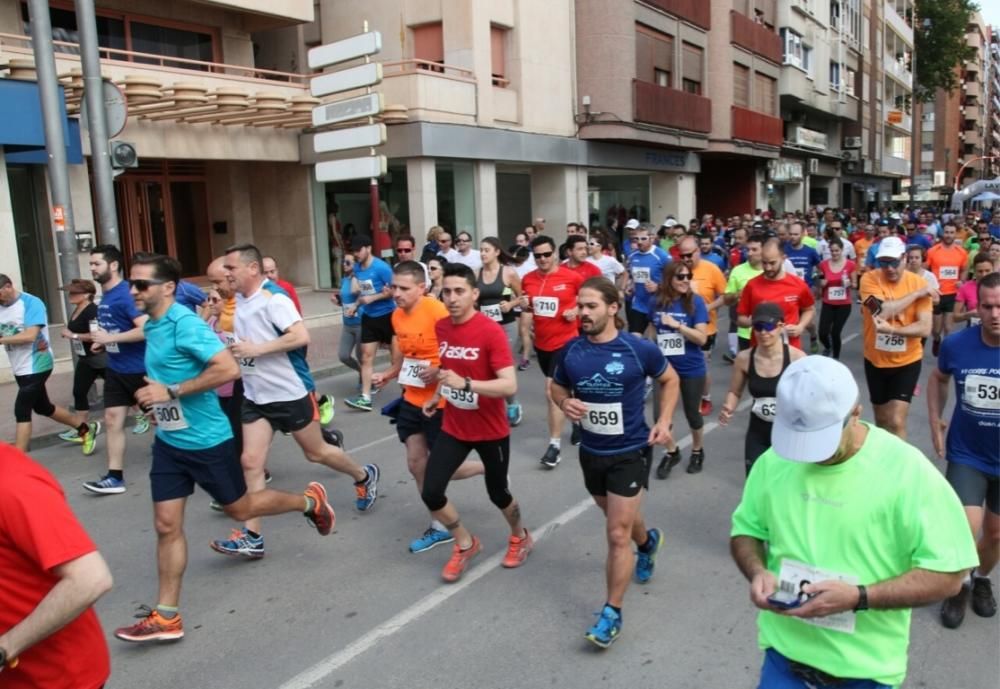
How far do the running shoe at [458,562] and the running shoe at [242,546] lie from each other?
4.06ft

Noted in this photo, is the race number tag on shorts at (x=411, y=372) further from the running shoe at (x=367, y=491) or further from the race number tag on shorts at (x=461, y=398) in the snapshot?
the running shoe at (x=367, y=491)

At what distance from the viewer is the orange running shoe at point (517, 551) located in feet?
16.9

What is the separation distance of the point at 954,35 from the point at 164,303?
7085 cm

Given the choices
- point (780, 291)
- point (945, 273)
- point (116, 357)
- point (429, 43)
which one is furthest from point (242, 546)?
point (429, 43)

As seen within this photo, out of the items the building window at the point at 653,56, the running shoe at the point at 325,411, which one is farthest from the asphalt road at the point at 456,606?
the building window at the point at 653,56

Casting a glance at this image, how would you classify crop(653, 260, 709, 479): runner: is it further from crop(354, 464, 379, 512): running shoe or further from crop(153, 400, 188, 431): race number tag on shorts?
crop(153, 400, 188, 431): race number tag on shorts

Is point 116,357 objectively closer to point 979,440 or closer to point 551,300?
point 551,300

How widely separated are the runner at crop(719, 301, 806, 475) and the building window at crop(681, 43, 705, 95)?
24.0 m

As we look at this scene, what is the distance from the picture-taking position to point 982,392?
4.27 metres

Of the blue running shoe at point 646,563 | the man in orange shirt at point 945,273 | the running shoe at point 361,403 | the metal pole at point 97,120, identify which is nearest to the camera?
the blue running shoe at point 646,563

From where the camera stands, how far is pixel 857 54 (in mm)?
46375

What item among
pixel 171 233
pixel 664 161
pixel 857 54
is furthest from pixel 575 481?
pixel 857 54

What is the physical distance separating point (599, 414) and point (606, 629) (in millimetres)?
1038

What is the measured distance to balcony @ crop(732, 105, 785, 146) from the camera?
30.5m
